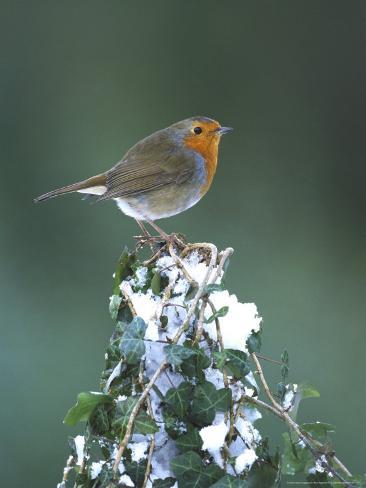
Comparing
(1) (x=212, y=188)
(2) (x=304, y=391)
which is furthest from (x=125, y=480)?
(1) (x=212, y=188)

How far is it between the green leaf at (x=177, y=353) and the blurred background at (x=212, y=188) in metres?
1.88

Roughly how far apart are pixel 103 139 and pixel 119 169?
60.1 inches

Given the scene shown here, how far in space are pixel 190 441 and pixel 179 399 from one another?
6cm

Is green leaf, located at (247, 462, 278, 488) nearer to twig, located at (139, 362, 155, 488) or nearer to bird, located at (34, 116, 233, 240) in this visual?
twig, located at (139, 362, 155, 488)

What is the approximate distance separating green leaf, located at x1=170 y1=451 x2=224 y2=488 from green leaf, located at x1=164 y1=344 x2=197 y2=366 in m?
0.13

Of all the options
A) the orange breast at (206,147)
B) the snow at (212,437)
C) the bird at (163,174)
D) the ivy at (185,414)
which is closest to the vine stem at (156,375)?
the ivy at (185,414)

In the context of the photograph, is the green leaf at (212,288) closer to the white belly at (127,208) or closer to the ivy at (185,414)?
the ivy at (185,414)

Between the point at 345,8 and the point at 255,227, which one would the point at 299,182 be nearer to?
the point at 255,227

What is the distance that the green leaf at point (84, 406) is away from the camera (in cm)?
125

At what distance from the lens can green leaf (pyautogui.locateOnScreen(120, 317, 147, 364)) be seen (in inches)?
48.3

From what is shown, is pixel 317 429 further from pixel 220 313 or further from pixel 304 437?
pixel 220 313

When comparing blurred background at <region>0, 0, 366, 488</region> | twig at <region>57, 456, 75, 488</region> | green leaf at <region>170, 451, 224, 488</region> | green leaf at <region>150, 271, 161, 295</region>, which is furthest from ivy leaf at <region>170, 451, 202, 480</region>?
blurred background at <region>0, 0, 366, 488</region>

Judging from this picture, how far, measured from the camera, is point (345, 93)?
14.4 feet

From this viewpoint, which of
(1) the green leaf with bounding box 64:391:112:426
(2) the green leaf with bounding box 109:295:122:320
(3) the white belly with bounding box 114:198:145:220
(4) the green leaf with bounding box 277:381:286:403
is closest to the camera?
(1) the green leaf with bounding box 64:391:112:426
